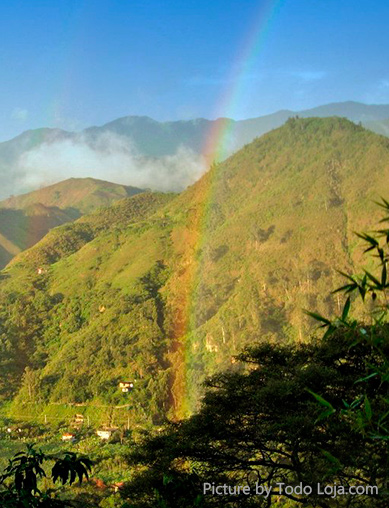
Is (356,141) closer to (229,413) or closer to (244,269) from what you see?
(244,269)

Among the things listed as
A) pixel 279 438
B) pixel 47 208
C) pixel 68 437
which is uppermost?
pixel 47 208

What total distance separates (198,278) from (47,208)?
9542 centimetres

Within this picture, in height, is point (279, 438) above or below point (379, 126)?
below

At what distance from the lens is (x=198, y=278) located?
71625mm

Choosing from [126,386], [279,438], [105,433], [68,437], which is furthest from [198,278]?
[279,438]

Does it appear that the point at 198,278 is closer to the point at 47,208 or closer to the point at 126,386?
the point at 126,386

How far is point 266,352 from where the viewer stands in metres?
11.9

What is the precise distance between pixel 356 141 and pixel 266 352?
7769cm

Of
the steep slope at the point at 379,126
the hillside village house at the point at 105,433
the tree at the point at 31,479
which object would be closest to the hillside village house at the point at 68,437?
the hillside village house at the point at 105,433

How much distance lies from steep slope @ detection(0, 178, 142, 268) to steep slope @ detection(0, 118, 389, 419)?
42.5m

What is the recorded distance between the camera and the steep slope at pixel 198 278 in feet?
185

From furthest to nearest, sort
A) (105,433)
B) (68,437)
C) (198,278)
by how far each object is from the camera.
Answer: (198,278) → (105,433) → (68,437)

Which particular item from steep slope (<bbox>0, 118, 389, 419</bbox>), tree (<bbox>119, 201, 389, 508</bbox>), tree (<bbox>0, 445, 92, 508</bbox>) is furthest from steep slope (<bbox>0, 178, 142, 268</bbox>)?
tree (<bbox>0, 445, 92, 508</bbox>)

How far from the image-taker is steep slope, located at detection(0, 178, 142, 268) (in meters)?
137
